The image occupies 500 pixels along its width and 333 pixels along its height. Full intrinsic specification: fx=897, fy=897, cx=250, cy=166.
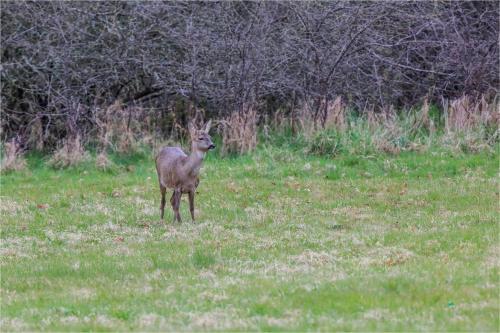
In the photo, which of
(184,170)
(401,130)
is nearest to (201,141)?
(184,170)

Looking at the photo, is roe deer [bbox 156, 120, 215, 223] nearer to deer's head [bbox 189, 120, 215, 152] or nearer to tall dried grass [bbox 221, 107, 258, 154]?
deer's head [bbox 189, 120, 215, 152]

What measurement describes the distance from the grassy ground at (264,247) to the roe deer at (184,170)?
0.43 meters

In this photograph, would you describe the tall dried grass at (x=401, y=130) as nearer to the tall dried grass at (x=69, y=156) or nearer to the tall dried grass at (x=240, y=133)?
the tall dried grass at (x=240, y=133)

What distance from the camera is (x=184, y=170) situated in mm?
11984

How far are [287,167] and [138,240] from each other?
201 inches

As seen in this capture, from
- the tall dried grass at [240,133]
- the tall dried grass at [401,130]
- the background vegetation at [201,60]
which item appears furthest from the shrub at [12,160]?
the tall dried grass at [401,130]

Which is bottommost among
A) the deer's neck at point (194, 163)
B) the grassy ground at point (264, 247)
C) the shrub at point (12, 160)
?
the grassy ground at point (264, 247)

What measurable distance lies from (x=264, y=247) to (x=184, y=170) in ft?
7.88

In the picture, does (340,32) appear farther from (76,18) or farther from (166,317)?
(166,317)

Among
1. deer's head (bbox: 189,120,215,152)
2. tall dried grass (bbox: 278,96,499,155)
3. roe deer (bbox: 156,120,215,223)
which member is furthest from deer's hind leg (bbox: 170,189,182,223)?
tall dried grass (bbox: 278,96,499,155)

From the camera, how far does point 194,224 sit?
38.1ft

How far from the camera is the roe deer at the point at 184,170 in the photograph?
11977 mm

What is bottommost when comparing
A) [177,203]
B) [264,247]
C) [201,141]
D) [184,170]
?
[264,247]

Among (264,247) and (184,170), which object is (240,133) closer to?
(184,170)
